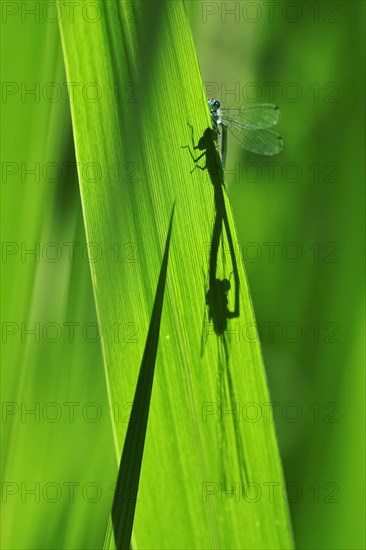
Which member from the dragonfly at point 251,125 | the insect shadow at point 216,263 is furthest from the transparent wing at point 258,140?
the insect shadow at point 216,263

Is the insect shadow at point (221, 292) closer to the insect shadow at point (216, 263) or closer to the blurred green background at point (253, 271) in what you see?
the insect shadow at point (216, 263)

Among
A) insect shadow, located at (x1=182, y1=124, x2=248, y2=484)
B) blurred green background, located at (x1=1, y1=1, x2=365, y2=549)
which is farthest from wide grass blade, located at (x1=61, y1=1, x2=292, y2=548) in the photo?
blurred green background, located at (x1=1, y1=1, x2=365, y2=549)

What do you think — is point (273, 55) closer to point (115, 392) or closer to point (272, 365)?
point (272, 365)

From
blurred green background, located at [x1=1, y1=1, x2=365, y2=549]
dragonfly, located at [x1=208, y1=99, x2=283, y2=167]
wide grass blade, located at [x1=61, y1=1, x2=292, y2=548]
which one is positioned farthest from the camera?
dragonfly, located at [x1=208, y1=99, x2=283, y2=167]

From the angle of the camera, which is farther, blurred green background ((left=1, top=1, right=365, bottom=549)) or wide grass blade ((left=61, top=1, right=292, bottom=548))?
blurred green background ((left=1, top=1, right=365, bottom=549))

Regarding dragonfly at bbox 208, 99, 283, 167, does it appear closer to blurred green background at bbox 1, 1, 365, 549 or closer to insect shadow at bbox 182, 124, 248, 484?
blurred green background at bbox 1, 1, 365, 549

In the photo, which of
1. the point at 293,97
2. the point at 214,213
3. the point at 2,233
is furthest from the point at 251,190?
the point at 2,233

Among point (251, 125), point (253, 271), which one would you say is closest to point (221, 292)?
point (253, 271)
